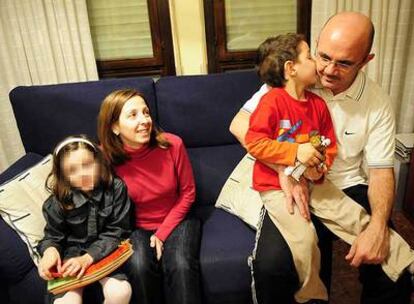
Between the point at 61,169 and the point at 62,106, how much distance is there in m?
0.57

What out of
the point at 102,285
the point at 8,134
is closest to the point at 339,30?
the point at 102,285

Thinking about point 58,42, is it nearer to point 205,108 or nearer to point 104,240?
point 205,108

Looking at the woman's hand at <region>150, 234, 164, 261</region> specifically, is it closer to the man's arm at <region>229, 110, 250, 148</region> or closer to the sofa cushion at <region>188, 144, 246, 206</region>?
the sofa cushion at <region>188, 144, 246, 206</region>

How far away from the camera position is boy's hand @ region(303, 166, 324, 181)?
1.33m

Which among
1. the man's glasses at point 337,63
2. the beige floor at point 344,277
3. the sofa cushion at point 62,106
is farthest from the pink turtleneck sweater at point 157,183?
the beige floor at point 344,277

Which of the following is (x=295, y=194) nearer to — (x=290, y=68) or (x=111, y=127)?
(x=290, y=68)

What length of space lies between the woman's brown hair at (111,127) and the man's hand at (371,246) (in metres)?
A: 0.85

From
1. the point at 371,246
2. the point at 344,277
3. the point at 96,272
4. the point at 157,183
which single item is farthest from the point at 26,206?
the point at 344,277

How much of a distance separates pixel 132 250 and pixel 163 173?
35 cm

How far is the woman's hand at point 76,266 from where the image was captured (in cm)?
131

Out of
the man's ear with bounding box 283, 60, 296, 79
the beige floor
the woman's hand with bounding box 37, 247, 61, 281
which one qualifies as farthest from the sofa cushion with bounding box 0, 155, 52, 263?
the beige floor

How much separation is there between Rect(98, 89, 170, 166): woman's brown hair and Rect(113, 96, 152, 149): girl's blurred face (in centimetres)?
2

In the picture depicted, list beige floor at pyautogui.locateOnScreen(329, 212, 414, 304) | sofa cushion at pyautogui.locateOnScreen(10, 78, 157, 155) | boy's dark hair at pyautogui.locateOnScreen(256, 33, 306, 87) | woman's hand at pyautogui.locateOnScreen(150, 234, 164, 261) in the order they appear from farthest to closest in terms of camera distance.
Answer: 1. sofa cushion at pyautogui.locateOnScreen(10, 78, 157, 155)
2. beige floor at pyautogui.locateOnScreen(329, 212, 414, 304)
3. woman's hand at pyautogui.locateOnScreen(150, 234, 164, 261)
4. boy's dark hair at pyautogui.locateOnScreen(256, 33, 306, 87)

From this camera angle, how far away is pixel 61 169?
142cm
